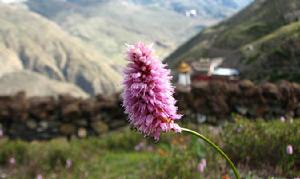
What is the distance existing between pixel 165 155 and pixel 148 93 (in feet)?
20.2

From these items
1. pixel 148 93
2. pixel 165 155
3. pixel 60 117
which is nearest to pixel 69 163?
pixel 165 155

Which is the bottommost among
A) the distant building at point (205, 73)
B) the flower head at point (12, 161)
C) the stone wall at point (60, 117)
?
the flower head at point (12, 161)

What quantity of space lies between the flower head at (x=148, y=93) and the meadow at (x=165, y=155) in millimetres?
3265

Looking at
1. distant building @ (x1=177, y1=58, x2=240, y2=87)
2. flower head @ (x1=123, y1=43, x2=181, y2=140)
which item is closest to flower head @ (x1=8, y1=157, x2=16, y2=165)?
flower head @ (x1=123, y1=43, x2=181, y2=140)

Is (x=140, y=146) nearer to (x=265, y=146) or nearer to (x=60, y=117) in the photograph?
(x=60, y=117)

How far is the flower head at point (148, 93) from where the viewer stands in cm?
247

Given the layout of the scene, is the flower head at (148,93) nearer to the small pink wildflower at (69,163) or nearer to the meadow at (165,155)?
the meadow at (165,155)

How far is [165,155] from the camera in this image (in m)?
8.55

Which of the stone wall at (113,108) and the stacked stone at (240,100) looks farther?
the stone wall at (113,108)

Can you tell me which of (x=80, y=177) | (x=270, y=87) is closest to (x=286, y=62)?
(x=270, y=87)

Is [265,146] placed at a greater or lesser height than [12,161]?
greater

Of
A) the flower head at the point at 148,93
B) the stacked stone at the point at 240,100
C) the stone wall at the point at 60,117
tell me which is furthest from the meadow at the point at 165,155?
the flower head at the point at 148,93

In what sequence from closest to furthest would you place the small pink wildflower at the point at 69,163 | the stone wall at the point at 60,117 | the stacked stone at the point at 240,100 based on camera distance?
1. the small pink wildflower at the point at 69,163
2. the stacked stone at the point at 240,100
3. the stone wall at the point at 60,117

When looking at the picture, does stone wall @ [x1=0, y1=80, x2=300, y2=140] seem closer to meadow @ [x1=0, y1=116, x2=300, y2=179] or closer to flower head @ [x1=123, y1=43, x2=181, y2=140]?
meadow @ [x1=0, y1=116, x2=300, y2=179]
